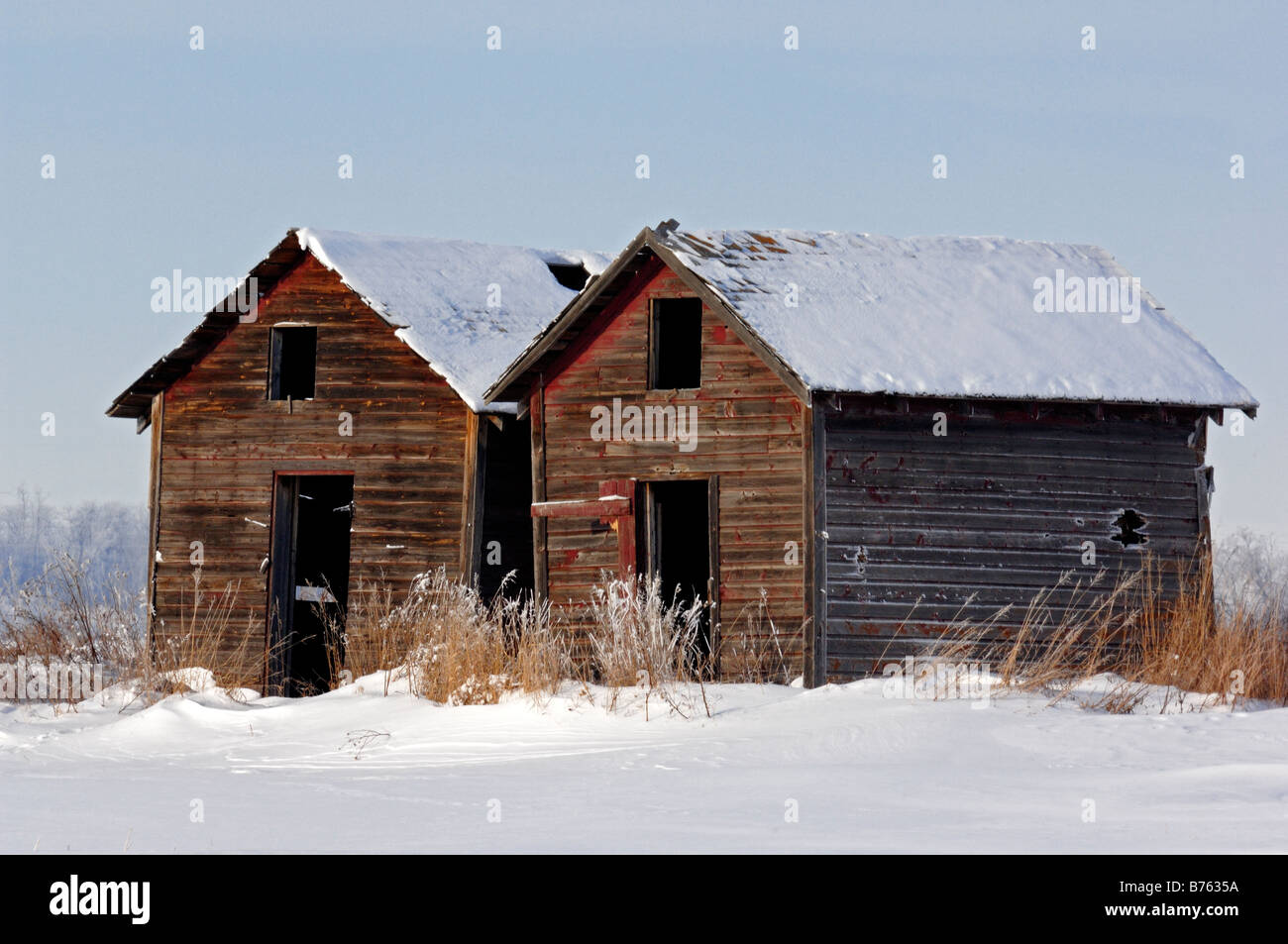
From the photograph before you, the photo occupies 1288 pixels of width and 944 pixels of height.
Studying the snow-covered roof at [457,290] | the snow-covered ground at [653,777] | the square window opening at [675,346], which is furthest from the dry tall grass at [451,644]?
the square window opening at [675,346]

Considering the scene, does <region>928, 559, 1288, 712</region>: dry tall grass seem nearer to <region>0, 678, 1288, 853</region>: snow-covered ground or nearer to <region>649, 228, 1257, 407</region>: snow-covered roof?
<region>0, 678, 1288, 853</region>: snow-covered ground

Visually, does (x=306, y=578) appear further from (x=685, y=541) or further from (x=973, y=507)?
→ (x=973, y=507)

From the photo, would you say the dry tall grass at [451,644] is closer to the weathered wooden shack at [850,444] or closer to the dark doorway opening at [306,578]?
the dark doorway opening at [306,578]

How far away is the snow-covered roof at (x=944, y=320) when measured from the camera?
1684cm

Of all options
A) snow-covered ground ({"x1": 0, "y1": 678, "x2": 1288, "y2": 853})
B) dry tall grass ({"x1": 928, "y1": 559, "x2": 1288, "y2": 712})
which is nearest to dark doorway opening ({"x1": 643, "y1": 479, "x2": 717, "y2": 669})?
dry tall grass ({"x1": 928, "y1": 559, "x2": 1288, "y2": 712})

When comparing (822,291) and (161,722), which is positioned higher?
(822,291)

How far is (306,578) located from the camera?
898 inches

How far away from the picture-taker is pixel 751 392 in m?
17.0

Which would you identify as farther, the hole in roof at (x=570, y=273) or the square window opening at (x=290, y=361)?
the hole in roof at (x=570, y=273)

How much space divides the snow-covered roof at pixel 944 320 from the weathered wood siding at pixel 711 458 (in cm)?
63

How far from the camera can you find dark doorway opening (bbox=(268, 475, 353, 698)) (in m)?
19.7

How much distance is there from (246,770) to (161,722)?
3.71 metres
